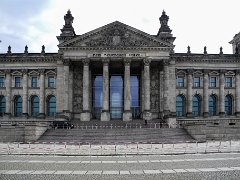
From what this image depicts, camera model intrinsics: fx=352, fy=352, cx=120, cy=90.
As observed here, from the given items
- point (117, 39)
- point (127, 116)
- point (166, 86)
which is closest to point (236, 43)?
point (166, 86)

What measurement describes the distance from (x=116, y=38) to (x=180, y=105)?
18.1 m

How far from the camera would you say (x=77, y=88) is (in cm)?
6431

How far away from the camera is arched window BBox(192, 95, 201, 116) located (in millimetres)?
67250

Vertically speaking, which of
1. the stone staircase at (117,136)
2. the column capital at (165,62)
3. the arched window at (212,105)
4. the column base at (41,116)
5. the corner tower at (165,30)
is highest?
the corner tower at (165,30)

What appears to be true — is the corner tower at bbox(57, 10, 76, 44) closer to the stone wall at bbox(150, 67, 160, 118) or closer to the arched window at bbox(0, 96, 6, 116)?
the arched window at bbox(0, 96, 6, 116)

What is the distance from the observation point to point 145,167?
17891mm

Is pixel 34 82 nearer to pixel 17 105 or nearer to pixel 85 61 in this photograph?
pixel 17 105

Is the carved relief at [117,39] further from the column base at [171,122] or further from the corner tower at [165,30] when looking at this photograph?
the column base at [171,122]

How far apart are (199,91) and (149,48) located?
46.9ft

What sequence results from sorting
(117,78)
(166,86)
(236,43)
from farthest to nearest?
(236,43) → (117,78) → (166,86)

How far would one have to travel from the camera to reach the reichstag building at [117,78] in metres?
60.2

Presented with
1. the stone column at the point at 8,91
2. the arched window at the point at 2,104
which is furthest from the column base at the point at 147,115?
the arched window at the point at 2,104

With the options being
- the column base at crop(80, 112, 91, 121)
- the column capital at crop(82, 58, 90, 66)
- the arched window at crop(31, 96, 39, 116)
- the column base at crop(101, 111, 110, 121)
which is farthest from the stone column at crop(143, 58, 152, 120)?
the arched window at crop(31, 96, 39, 116)

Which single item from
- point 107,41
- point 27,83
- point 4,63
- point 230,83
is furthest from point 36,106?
point 230,83
